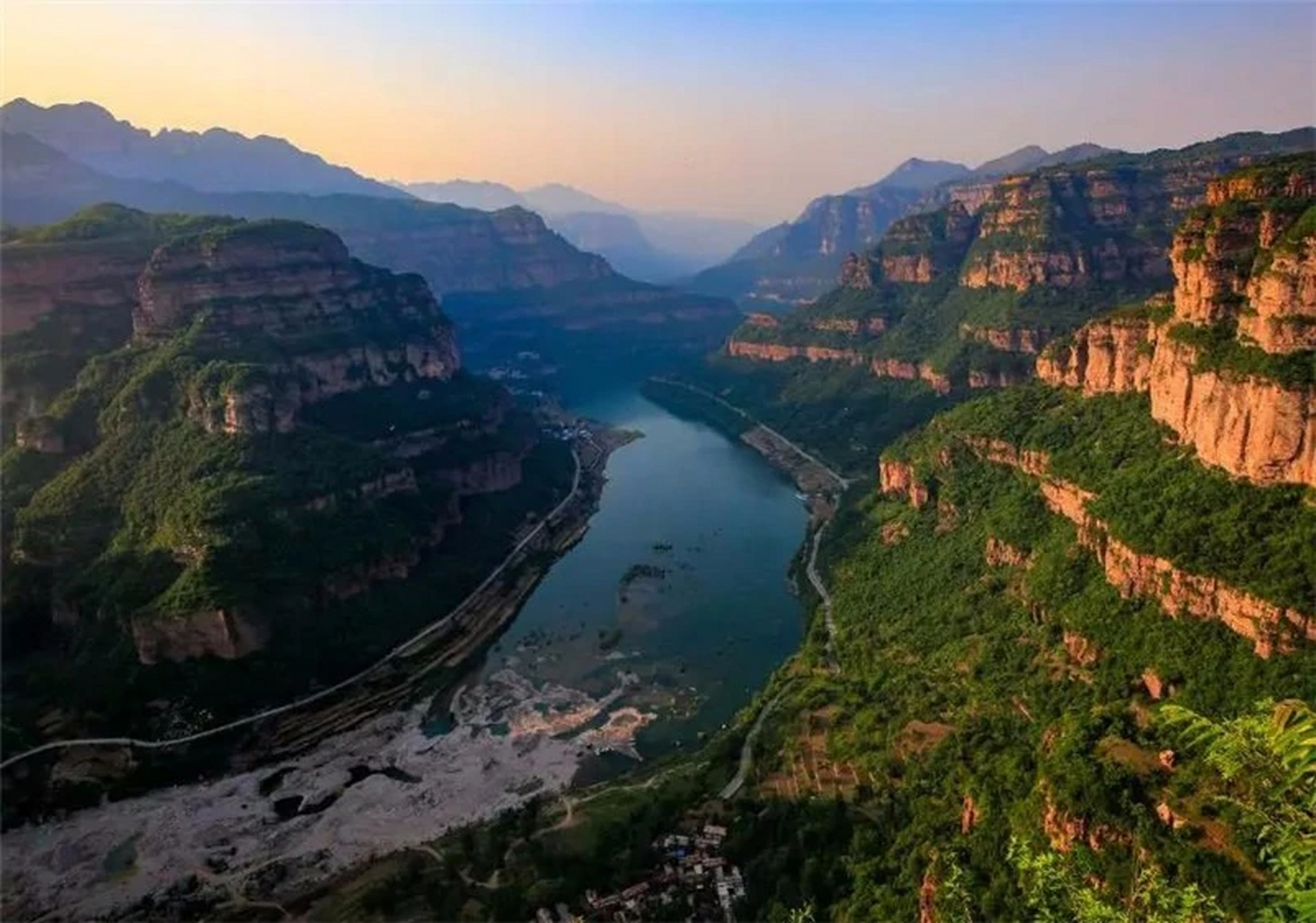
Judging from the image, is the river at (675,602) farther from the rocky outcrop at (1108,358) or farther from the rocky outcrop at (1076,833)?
the rocky outcrop at (1076,833)

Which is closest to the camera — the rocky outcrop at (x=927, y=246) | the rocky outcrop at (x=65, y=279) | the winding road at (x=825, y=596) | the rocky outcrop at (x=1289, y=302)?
the rocky outcrop at (x=1289, y=302)

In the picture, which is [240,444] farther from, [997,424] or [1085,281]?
[1085,281]

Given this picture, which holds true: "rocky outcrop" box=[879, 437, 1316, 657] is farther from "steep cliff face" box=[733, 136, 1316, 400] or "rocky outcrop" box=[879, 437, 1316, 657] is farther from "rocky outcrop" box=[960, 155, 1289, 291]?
"rocky outcrop" box=[960, 155, 1289, 291]

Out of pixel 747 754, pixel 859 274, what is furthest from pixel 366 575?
pixel 859 274

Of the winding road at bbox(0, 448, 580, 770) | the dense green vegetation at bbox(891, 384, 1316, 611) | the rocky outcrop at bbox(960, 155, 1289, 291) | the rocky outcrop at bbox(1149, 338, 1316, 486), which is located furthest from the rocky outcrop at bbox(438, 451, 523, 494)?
the rocky outcrop at bbox(1149, 338, 1316, 486)

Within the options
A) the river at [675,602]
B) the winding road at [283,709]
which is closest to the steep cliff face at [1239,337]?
the river at [675,602]

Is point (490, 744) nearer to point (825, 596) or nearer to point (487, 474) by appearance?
point (825, 596)
